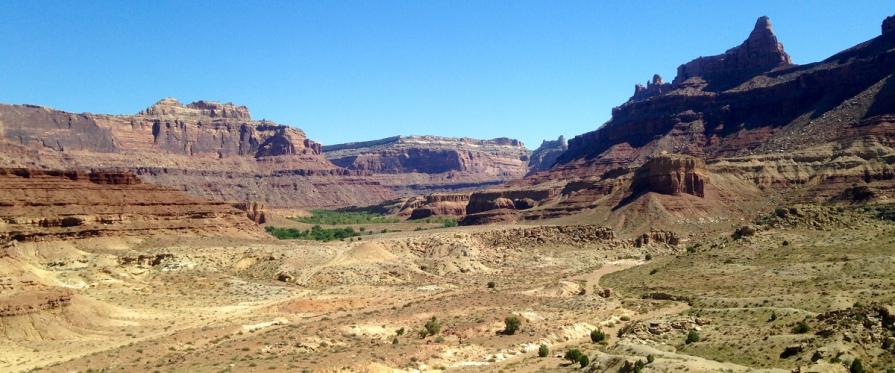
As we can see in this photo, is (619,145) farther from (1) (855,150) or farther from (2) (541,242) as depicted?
(2) (541,242)

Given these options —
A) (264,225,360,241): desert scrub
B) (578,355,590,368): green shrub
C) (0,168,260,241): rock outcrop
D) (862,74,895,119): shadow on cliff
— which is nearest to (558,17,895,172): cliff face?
(862,74,895,119): shadow on cliff

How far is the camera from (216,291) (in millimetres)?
67250

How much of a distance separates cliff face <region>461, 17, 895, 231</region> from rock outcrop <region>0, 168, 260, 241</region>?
171ft

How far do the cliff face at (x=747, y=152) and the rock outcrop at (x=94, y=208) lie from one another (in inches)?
2057

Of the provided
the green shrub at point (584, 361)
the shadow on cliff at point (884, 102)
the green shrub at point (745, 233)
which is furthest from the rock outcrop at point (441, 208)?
the green shrub at point (584, 361)

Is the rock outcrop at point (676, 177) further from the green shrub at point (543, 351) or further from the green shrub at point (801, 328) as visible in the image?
the green shrub at point (801, 328)

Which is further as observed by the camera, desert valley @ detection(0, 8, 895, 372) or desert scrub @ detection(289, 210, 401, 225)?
desert scrub @ detection(289, 210, 401, 225)

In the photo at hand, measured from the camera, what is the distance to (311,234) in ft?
454

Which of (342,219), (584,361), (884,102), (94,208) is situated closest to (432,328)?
(584,361)

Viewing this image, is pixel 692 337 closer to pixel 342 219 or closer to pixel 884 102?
pixel 884 102

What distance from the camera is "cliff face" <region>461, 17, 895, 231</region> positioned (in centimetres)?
11269

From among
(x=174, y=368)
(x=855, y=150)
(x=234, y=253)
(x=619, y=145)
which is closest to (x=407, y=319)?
(x=174, y=368)

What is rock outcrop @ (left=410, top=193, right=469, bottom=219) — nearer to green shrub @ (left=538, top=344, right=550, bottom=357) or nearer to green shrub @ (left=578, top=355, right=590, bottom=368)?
green shrub @ (left=538, top=344, right=550, bottom=357)

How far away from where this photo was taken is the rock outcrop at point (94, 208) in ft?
263
